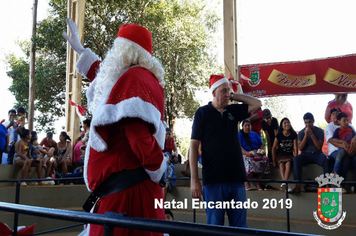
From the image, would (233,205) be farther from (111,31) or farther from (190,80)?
(190,80)

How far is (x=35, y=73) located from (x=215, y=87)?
15.2 meters

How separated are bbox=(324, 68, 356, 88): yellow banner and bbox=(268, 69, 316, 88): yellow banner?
290 mm

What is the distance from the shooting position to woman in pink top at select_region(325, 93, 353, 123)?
21.9ft

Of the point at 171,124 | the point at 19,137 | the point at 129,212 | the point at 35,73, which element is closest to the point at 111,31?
the point at 35,73

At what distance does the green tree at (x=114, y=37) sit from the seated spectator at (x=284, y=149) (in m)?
10.1

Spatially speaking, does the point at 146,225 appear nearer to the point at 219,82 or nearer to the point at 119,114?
the point at 119,114

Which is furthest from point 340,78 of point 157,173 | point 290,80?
point 157,173

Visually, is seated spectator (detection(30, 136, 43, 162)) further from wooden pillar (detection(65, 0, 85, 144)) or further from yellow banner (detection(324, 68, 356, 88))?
yellow banner (detection(324, 68, 356, 88))

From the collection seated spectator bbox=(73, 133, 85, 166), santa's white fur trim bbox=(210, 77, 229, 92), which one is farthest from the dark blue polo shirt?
seated spectator bbox=(73, 133, 85, 166)

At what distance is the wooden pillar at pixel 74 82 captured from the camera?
32.8ft

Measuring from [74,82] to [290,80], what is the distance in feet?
19.5

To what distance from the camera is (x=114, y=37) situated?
15328mm

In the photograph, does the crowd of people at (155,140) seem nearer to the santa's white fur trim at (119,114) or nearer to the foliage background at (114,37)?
the santa's white fur trim at (119,114)

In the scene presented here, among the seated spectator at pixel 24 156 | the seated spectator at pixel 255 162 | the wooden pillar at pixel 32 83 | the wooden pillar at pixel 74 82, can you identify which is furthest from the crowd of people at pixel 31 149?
the wooden pillar at pixel 32 83
